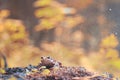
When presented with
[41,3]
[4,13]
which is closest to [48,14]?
[41,3]

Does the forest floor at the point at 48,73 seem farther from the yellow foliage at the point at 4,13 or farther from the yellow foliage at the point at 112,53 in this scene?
the yellow foliage at the point at 4,13

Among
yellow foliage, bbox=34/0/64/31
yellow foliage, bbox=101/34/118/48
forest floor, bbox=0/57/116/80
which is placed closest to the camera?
forest floor, bbox=0/57/116/80

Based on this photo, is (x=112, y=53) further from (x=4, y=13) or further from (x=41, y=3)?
(x=4, y=13)

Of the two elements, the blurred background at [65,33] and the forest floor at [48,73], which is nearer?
the forest floor at [48,73]

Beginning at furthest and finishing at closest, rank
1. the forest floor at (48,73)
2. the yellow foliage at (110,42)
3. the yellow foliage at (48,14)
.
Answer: the yellow foliage at (110,42) < the yellow foliage at (48,14) < the forest floor at (48,73)

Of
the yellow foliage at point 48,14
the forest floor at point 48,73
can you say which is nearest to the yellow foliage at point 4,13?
the yellow foliage at point 48,14

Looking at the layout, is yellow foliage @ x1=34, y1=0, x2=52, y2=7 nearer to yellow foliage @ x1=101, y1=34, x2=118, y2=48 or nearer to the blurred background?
the blurred background

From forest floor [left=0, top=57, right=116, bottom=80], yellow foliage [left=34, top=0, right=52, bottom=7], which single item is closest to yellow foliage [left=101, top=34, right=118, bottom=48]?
forest floor [left=0, top=57, right=116, bottom=80]
